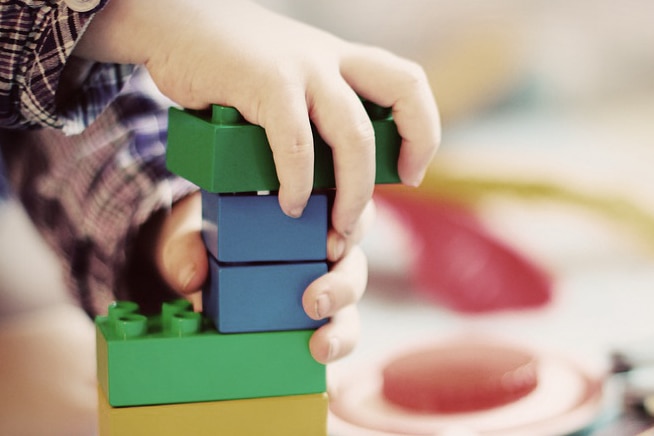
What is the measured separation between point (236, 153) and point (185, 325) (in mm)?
123

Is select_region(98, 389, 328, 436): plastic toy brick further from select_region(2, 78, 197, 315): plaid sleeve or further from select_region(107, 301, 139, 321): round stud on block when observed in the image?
select_region(2, 78, 197, 315): plaid sleeve

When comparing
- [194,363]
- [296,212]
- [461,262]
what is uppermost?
[296,212]

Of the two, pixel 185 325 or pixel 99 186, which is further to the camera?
pixel 99 186

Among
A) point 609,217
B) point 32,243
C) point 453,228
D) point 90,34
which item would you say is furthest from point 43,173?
point 609,217

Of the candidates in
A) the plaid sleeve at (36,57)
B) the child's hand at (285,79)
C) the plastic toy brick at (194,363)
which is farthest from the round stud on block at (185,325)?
the plaid sleeve at (36,57)

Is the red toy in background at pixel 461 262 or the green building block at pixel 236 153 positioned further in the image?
the red toy in background at pixel 461 262

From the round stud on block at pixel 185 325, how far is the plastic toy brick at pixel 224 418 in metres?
0.05

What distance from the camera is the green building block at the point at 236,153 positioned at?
62 centimetres

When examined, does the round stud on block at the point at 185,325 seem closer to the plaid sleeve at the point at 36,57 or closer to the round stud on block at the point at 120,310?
the round stud on block at the point at 120,310

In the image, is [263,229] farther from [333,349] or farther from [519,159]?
[519,159]

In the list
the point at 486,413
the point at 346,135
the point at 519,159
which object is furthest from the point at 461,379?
the point at 519,159

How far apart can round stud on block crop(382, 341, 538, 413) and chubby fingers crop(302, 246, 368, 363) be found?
13 cm

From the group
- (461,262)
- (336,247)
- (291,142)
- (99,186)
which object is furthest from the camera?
(461,262)

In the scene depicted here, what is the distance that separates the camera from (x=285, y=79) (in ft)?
2.07
